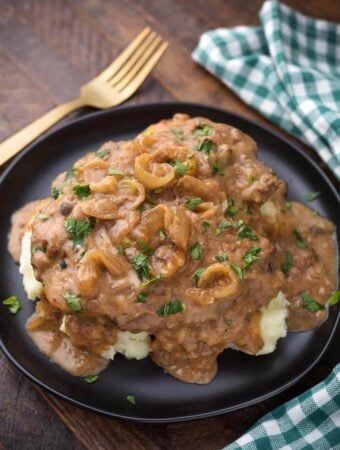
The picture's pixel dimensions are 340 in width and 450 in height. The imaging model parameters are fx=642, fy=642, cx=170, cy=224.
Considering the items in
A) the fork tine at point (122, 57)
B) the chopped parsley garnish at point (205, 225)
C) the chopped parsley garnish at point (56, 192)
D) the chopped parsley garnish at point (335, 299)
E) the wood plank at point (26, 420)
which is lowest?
the chopped parsley garnish at point (335, 299)

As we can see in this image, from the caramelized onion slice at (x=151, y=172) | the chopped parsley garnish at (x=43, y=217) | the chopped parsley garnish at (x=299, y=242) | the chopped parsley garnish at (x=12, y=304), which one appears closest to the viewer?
the caramelized onion slice at (x=151, y=172)

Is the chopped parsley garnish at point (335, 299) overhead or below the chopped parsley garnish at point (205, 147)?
below

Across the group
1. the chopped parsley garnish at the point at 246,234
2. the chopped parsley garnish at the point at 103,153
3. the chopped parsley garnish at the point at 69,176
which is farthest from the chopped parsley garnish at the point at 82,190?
the chopped parsley garnish at the point at 246,234

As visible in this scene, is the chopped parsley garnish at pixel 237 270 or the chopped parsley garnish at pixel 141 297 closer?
the chopped parsley garnish at pixel 141 297

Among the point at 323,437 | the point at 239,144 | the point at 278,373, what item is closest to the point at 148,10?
the point at 239,144

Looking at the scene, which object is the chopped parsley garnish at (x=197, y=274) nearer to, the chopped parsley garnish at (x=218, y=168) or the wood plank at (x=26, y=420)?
the chopped parsley garnish at (x=218, y=168)

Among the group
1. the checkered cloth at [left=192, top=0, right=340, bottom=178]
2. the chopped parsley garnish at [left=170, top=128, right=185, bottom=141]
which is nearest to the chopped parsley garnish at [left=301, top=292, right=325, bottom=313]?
the checkered cloth at [left=192, top=0, right=340, bottom=178]

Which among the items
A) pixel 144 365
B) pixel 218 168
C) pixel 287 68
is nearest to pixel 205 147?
pixel 218 168
